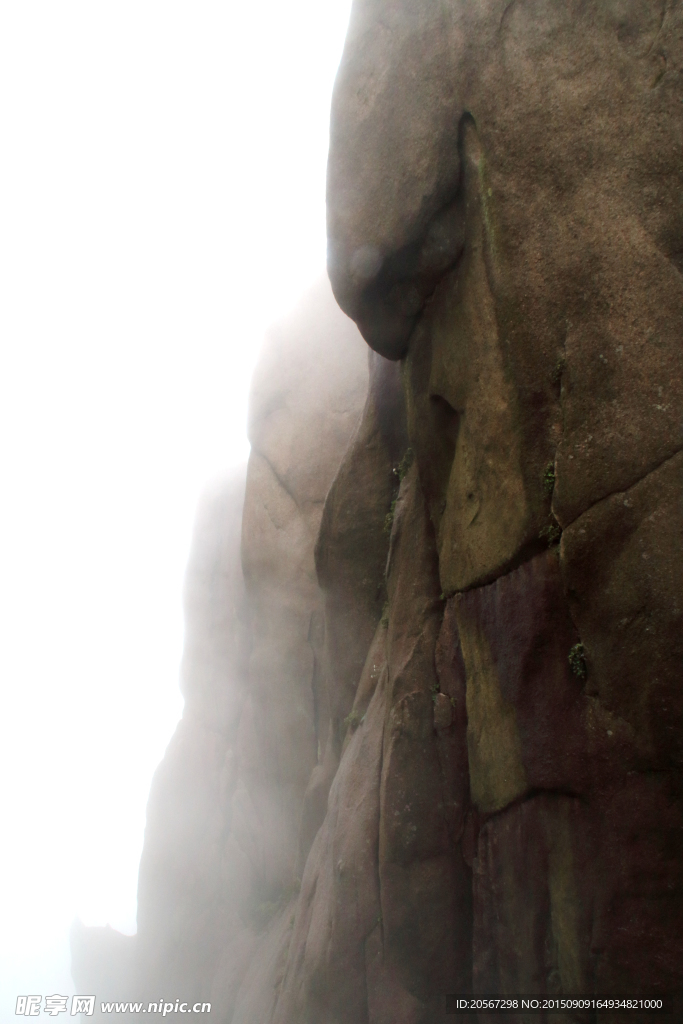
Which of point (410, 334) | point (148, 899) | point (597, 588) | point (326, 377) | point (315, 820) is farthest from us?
point (148, 899)

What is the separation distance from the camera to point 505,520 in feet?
18.4

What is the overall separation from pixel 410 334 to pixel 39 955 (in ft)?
271

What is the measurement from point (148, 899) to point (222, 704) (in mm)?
5721

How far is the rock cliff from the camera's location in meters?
4.82

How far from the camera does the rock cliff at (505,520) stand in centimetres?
482

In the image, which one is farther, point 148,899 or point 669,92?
point 148,899

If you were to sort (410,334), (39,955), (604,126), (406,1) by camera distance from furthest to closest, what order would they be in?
(39,955)
(410,334)
(406,1)
(604,126)

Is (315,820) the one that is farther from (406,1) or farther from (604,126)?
(406,1)

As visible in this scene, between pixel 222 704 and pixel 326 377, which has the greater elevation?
pixel 326 377

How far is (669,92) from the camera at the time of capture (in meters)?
5.20

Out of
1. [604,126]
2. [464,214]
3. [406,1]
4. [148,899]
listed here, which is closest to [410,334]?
[464,214]

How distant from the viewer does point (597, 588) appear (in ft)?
16.2

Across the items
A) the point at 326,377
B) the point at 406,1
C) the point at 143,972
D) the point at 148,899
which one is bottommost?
the point at 143,972

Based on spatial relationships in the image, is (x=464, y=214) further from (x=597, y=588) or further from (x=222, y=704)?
(x=222, y=704)
